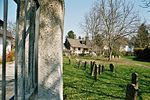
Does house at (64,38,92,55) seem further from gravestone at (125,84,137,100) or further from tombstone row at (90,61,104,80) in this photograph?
gravestone at (125,84,137,100)

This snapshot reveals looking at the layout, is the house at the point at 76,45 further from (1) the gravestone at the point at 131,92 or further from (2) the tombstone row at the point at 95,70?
(1) the gravestone at the point at 131,92

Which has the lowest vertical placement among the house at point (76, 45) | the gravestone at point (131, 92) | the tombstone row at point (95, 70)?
the tombstone row at point (95, 70)

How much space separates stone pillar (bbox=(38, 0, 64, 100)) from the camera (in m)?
3.26

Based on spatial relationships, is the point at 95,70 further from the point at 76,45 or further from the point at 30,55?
the point at 76,45

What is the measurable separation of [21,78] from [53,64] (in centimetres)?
56

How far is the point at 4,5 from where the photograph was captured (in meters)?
1.86

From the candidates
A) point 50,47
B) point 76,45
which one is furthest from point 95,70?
point 76,45

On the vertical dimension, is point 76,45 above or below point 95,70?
above

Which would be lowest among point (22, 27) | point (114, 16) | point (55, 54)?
point (55, 54)

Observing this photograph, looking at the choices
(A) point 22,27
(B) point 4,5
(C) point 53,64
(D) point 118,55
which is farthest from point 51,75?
(D) point 118,55

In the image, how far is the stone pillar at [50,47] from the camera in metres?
3.26

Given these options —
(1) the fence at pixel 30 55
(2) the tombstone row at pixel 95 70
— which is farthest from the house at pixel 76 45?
(1) the fence at pixel 30 55

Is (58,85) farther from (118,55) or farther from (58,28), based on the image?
(118,55)

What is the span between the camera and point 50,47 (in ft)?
10.8
